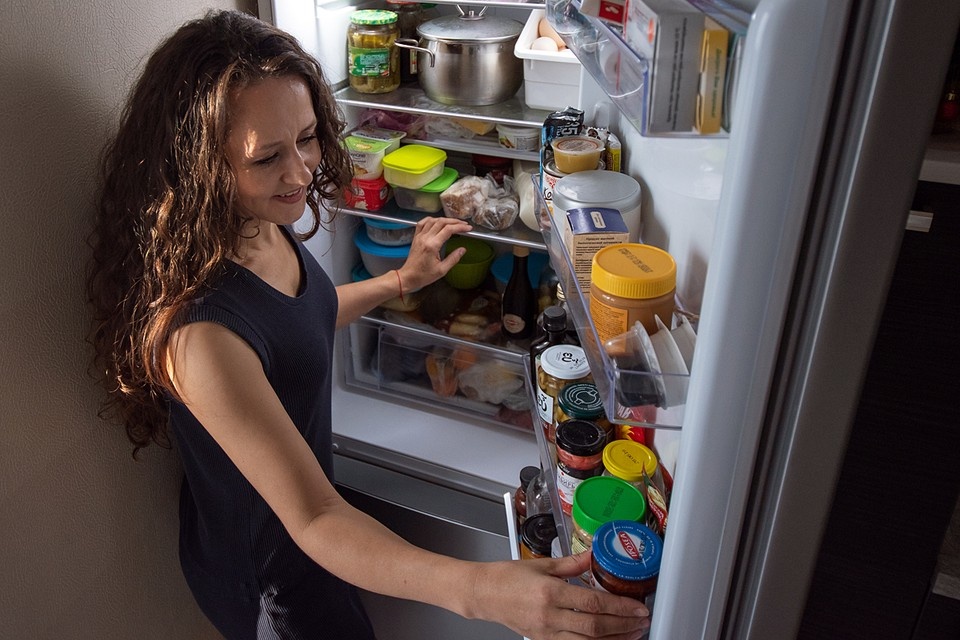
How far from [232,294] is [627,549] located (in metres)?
0.64

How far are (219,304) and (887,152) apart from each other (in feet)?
2.79

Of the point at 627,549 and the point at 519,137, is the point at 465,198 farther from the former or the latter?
the point at 627,549

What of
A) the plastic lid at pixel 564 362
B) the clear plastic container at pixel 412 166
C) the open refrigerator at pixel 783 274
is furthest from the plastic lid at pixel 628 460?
the clear plastic container at pixel 412 166

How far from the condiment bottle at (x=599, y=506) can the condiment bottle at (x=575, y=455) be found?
0.05 meters

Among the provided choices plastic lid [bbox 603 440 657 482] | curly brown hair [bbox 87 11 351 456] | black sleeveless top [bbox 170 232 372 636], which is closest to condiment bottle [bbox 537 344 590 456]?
plastic lid [bbox 603 440 657 482]

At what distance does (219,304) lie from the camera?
1089 millimetres

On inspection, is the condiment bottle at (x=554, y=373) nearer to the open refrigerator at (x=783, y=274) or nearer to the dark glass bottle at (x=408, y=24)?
the open refrigerator at (x=783, y=274)

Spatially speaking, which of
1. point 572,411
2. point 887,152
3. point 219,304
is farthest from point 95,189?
point 887,152

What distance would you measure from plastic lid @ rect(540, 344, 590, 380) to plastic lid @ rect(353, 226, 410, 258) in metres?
0.74

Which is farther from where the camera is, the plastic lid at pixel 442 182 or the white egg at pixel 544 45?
the plastic lid at pixel 442 182

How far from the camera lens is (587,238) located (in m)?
0.95

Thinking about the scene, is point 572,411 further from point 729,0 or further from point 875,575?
point 729,0

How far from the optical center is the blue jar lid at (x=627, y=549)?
2.71 feet

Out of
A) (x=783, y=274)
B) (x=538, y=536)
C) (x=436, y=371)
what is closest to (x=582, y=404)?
(x=538, y=536)
